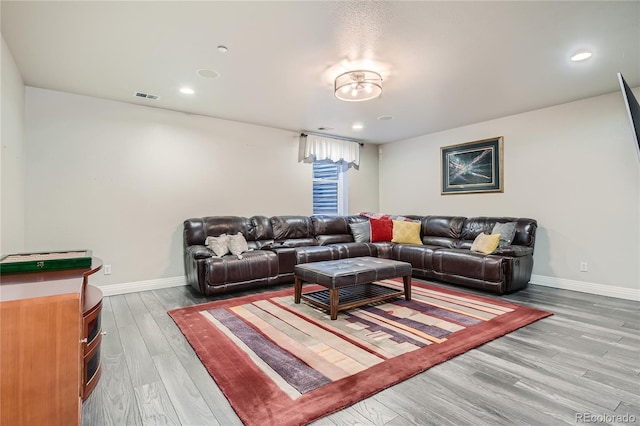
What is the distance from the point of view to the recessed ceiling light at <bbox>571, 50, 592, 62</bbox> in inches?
112

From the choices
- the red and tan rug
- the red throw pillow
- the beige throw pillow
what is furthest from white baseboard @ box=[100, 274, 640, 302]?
the red throw pillow

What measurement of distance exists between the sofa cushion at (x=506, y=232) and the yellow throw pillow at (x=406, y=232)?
1265mm

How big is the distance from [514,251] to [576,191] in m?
1.25

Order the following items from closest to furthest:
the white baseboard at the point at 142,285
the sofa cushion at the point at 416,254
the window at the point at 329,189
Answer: the white baseboard at the point at 142,285 → the sofa cushion at the point at 416,254 → the window at the point at 329,189

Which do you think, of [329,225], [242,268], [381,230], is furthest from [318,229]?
[242,268]

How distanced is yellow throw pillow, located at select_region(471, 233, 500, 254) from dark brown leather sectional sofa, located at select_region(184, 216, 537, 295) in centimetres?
10

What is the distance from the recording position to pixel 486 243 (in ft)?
14.0

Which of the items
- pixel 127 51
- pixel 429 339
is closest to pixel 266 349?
pixel 429 339

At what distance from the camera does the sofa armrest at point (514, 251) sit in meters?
3.98

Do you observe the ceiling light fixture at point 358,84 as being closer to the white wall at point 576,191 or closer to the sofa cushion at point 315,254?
the sofa cushion at point 315,254

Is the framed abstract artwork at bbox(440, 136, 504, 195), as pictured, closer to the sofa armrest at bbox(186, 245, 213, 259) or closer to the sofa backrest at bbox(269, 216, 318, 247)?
the sofa backrest at bbox(269, 216, 318, 247)

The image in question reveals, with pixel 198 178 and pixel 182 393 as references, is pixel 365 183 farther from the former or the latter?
pixel 182 393

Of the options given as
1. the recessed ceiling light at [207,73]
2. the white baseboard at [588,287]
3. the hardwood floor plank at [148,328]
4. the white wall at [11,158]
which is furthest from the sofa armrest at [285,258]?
the white baseboard at [588,287]

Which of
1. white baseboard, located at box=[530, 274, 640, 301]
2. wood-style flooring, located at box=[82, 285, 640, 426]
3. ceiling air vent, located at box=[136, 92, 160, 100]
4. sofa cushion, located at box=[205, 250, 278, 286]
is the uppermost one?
ceiling air vent, located at box=[136, 92, 160, 100]
